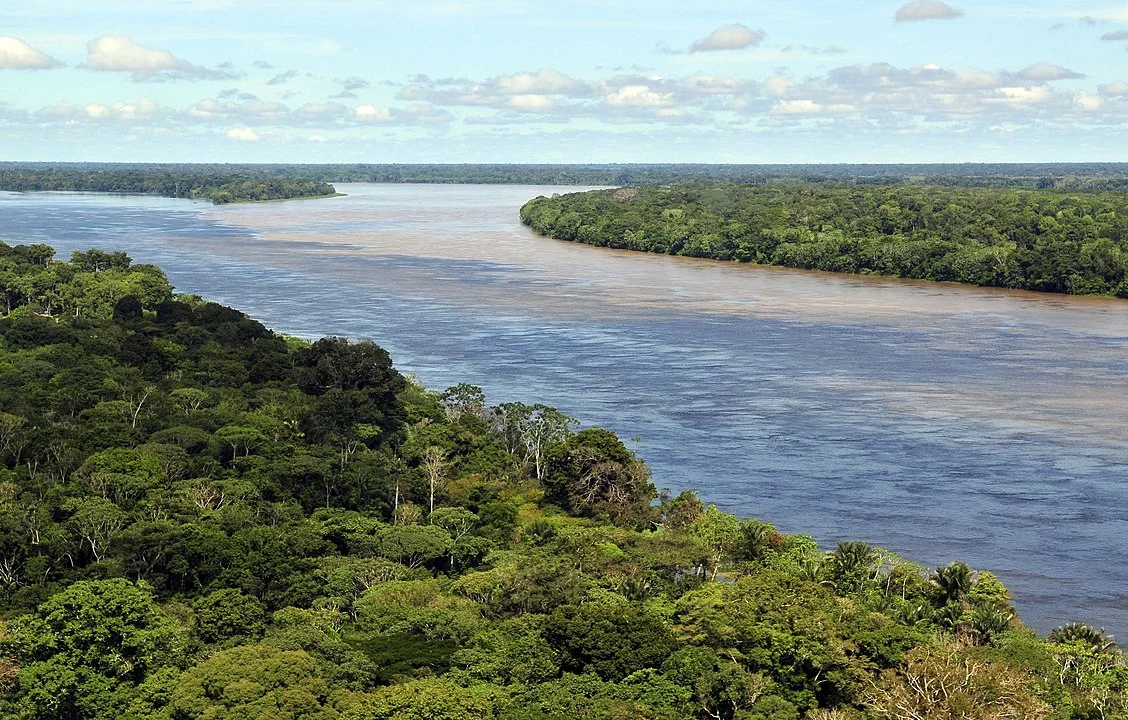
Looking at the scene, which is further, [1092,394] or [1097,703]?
[1092,394]

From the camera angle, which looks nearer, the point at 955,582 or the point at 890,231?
the point at 955,582

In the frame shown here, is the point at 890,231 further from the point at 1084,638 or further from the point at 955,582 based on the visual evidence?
the point at 1084,638

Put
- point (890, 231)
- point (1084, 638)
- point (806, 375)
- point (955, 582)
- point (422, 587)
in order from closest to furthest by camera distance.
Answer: point (1084, 638) → point (422, 587) → point (955, 582) → point (806, 375) → point (890, 231)

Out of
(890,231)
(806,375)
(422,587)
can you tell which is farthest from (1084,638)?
(890,231)

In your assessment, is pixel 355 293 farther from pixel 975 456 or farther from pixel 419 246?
pixel 975 456

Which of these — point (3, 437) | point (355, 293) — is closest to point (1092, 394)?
point (3, 437)

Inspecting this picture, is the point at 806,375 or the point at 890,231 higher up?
the point at 890,231
